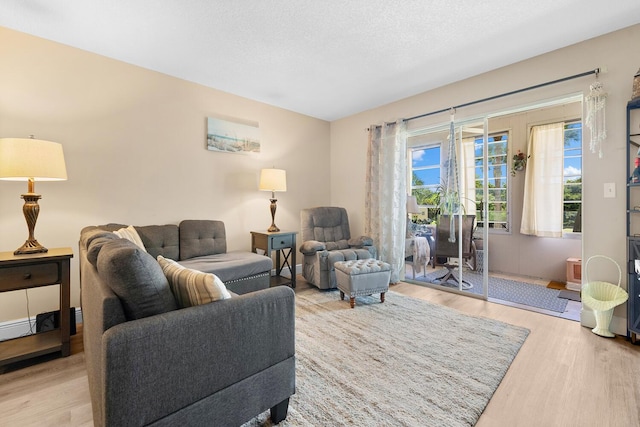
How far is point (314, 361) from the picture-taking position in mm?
1953

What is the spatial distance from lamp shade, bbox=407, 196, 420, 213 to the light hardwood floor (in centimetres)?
203

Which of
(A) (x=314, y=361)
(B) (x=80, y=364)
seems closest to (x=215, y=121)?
(B) (x=80, y=364)

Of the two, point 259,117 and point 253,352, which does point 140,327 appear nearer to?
point 253,352

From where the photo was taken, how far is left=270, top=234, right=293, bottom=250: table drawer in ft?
11.3

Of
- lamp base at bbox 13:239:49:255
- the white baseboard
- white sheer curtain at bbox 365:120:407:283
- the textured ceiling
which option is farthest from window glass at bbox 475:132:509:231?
the white baseboard

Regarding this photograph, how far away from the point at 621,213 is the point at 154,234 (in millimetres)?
4319

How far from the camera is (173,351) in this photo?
104 centimetres

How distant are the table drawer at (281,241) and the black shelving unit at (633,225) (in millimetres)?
3207

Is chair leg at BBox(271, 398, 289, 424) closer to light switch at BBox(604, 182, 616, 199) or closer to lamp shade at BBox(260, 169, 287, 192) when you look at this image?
lamp shade at BBox(260, 169, 287, 192)

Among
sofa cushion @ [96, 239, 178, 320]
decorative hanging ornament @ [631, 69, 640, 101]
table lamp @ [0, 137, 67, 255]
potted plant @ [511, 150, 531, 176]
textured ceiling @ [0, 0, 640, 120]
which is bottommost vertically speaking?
sofa cushion @ [96, 239, 178, 320]

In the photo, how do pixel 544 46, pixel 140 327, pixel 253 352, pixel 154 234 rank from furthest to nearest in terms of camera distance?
1. pixel 154 234
2. pixel 544 46
3. pixel 253 352
4. pixel 140 327

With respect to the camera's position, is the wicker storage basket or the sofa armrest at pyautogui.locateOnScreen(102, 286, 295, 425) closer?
the sofa armrest at pyautogui.locateOnScreen(102, 286, 295, 425)

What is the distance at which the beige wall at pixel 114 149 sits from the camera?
2314mm

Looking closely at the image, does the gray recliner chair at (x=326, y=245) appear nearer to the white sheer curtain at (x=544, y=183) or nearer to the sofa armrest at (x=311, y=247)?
the sofa armrest at (x=311, y=247)
